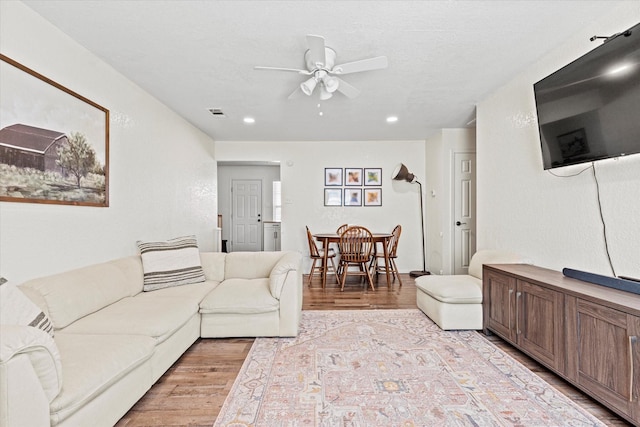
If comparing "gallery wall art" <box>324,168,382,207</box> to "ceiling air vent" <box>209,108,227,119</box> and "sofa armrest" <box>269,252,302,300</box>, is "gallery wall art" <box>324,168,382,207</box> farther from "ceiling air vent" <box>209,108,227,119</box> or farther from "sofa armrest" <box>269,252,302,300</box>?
"sofa armrest" <box>269,252,302,300</box>

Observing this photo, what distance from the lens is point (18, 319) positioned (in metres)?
1.43

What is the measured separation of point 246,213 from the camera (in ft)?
25.0

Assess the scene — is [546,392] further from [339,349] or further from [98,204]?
[98,204]

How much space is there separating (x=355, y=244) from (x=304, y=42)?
2883mm

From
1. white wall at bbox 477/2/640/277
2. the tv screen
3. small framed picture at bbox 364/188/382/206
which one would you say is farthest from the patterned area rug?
small framed picture at bbox 364/188/382/206

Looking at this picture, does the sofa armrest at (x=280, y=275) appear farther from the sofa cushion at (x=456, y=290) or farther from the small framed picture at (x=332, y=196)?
the small framed picture at (x=332, y=196)

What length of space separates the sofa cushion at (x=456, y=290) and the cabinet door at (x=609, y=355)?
39.5 inches

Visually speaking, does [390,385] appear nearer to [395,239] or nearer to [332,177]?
[395,239]

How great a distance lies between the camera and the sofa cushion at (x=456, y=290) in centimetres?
282

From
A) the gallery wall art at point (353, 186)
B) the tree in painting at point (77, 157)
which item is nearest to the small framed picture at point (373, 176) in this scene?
the gallery wall art at point (353, 186)

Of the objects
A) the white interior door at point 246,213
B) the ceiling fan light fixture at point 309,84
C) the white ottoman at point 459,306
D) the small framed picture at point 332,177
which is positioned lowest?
the white ottoman at point 459,306

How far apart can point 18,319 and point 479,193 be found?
13.5 feet

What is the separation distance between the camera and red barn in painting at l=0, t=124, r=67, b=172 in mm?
1785

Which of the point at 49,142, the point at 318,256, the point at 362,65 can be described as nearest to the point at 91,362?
the point at 49,142
